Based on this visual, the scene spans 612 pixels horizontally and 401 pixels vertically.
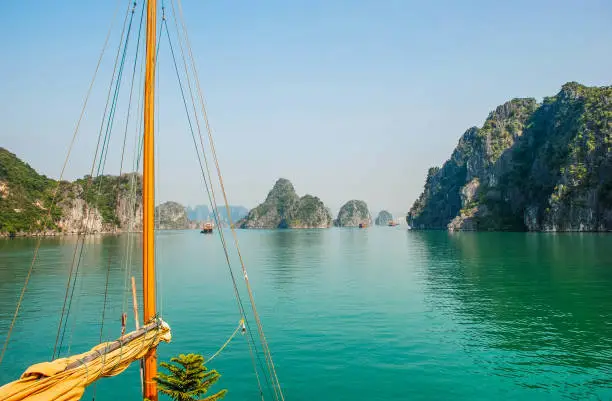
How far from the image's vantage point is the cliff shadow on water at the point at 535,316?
25.8m

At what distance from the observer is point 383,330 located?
114ft

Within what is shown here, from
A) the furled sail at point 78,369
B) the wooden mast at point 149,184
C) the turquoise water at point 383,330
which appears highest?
the wooden mast at point 149,184

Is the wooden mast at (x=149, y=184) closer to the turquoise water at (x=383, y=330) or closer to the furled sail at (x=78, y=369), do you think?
the furled sail at (x=78, y=369)

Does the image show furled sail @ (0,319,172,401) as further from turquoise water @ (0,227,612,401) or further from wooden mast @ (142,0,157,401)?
turquoise water @ (0,227,612,401)

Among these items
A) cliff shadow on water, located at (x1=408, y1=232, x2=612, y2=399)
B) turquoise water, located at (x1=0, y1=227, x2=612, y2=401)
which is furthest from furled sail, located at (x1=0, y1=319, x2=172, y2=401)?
cliff shadow on water, located at (x1=408, y1=232, x2=612, y2=399)

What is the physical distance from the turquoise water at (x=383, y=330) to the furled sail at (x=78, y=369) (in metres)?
12.6

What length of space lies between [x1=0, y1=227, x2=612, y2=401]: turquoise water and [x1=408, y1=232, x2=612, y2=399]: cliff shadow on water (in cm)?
12

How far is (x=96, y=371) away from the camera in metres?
10.7

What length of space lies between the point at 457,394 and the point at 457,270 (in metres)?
51.5

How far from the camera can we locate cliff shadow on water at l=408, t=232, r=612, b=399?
25812 millimetres

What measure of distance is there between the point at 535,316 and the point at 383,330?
1418 centimetres

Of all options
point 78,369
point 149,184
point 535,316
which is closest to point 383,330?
point 535,316

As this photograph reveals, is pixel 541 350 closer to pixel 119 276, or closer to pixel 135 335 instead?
pixel 135 335

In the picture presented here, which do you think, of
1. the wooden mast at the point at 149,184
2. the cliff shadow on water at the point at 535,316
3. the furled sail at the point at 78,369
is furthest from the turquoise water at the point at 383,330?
the wooden mast at the point at 149,184
